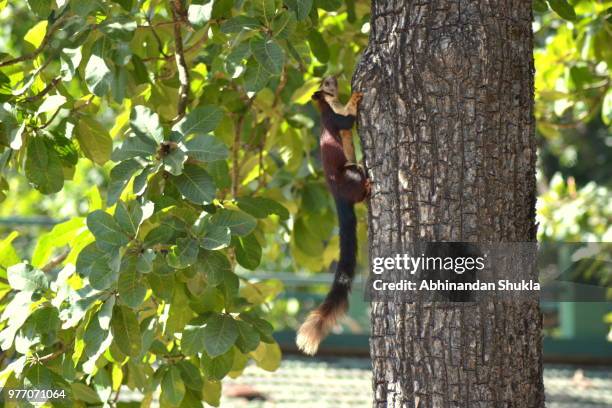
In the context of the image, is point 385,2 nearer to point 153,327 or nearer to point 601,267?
point 153,327

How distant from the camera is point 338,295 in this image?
1960 millimetres

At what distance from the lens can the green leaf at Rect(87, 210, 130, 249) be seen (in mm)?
1688

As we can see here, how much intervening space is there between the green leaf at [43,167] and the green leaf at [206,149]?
0.42 m

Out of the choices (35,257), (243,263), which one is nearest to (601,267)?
(243,263)

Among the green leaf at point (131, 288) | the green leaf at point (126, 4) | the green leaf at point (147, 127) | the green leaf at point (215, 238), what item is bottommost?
the green leaf at point (131, 288)

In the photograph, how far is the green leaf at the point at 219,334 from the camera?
5.94 feet

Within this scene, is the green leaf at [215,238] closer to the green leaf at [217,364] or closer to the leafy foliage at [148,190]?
the leafy foliage at [148,190]

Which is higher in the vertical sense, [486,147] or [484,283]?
[486,147]

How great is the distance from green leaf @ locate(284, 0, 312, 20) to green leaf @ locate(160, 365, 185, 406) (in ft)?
2.82

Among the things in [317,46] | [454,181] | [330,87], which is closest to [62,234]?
[330,87]

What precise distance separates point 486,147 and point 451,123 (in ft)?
0.26

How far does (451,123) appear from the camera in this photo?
161 centimetres

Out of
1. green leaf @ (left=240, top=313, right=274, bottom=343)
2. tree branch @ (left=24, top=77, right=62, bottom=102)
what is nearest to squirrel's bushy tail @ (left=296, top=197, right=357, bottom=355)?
green leaf @ (left=240, top=313, right=274, bottom=343)

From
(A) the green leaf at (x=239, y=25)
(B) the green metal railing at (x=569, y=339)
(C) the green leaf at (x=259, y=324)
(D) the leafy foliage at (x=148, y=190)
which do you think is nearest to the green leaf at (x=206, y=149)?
(D) the leafy foliage at (x=148, y=190)
